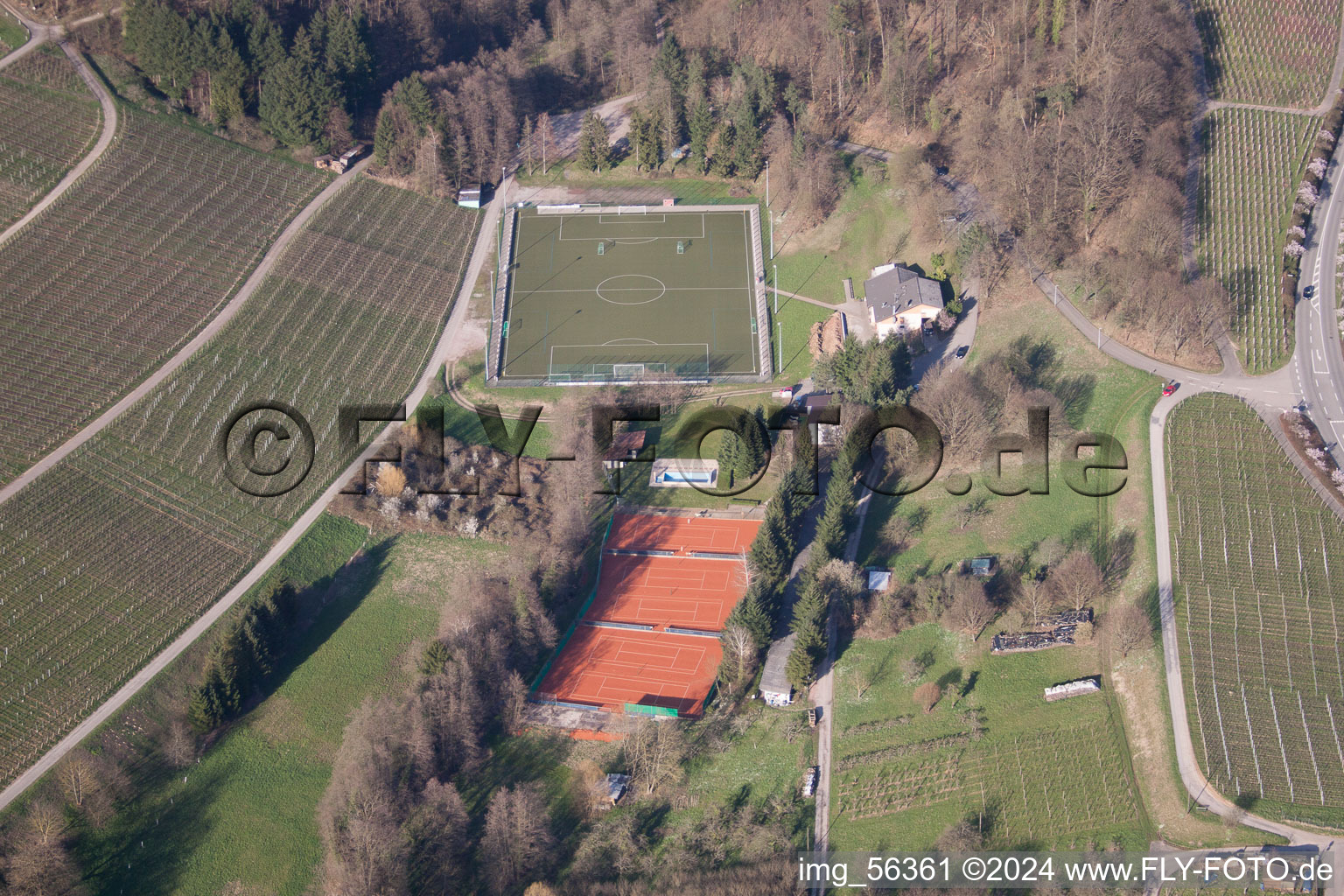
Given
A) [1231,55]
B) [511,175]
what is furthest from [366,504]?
[1231,55]

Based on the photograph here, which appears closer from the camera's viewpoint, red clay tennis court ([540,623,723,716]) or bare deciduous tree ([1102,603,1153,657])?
bare deciduous tree ([1102,603,1153,657])

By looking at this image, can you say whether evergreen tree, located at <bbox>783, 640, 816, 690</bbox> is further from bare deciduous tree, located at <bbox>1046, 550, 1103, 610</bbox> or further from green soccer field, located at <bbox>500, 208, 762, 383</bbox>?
green soccer field, located at <bbox>500, 208, 762, 383</bbox>

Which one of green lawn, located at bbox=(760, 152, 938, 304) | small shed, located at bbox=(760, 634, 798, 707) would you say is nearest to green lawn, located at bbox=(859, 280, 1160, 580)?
small shed, located at bbox=(760, 634, 798, 707)

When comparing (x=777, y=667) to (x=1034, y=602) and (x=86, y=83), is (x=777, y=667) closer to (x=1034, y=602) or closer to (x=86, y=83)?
(x=1034, y=602)

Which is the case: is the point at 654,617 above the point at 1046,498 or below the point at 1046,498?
below

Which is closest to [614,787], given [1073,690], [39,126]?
[1073,690]

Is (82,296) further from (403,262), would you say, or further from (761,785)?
(761,785)

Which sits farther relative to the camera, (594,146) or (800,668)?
(594,146)
